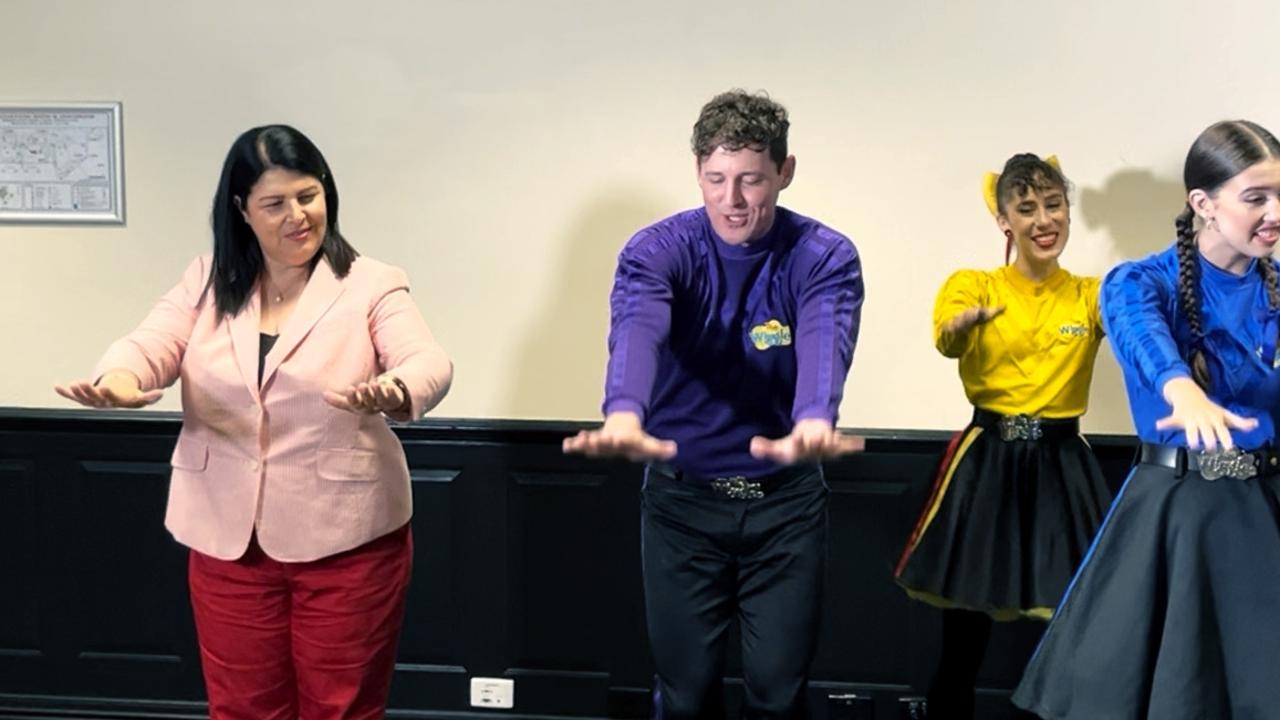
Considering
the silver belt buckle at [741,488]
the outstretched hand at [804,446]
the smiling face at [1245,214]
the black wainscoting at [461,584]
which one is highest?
the smiling face at [1245,214]

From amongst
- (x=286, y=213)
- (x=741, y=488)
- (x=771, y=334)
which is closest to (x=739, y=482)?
(x=741, y=488)

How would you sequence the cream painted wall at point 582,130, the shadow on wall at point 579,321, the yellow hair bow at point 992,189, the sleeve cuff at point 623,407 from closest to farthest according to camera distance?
the sleeve cuff at point 623,407, the yellow hair bow at point 992,189, the cream painted wall at point 582,130, the shadow on wall at point 579,321

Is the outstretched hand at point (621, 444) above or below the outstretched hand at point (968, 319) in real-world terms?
below

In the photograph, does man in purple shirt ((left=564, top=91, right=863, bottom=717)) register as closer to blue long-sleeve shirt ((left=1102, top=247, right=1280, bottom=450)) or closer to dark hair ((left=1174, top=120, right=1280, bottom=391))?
blue long-sleeve shirt ((left=1102, top=247, right=1280, bottom=450))

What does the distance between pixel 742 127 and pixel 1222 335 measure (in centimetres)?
94

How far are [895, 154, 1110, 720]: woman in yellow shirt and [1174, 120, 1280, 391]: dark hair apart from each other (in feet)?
1.61

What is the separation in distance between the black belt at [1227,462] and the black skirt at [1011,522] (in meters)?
0.54

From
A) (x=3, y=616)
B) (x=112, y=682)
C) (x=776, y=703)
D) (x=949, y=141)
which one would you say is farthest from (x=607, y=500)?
(x=3, y=616)

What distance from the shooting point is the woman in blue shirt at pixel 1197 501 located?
1.91m

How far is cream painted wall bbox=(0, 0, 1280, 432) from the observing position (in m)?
2.88

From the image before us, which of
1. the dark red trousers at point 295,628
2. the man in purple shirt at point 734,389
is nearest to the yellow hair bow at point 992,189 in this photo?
the man in purple shirt at point 734,389

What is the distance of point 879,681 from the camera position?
3.10 metres

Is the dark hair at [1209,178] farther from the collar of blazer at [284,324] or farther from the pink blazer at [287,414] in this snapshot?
the collar of blazer at [284,324]

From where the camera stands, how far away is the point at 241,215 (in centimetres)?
209
